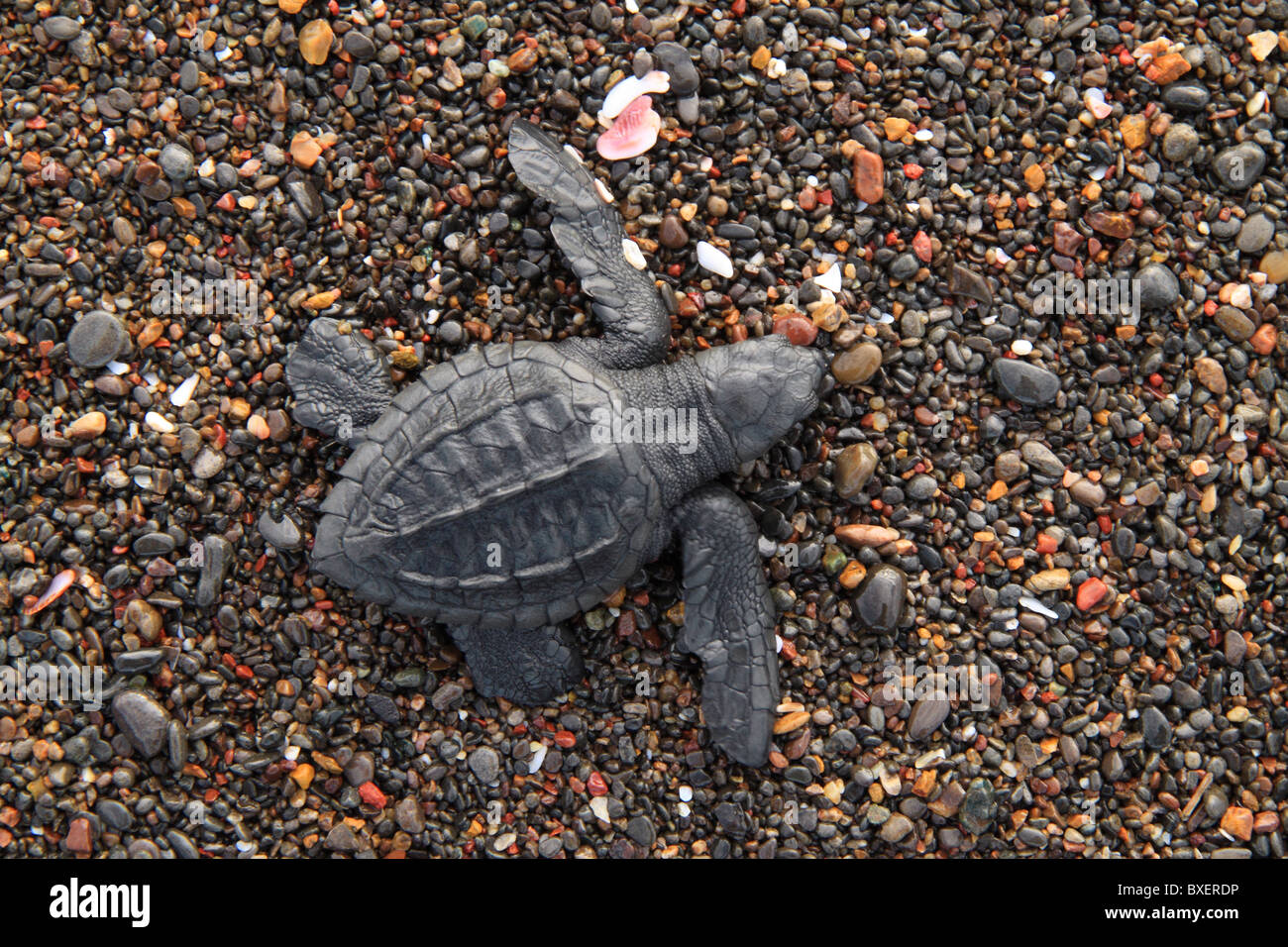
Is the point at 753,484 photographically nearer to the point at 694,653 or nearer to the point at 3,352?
the point at 694,653

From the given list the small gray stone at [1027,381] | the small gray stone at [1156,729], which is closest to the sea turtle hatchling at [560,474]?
the small gray stone at [1027,381]

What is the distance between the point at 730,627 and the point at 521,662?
0.74 m

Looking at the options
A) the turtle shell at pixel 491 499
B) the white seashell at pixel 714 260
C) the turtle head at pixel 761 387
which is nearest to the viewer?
the turtle shell at pixel 491 499

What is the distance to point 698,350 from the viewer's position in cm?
306

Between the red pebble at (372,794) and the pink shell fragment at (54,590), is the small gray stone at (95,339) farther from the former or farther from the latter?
the red pebble at (372,794)

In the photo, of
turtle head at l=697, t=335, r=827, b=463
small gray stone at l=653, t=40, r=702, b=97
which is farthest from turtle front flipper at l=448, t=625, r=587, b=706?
small gray stone at l=653, t=40, r=702, b=97

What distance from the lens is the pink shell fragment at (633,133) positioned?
9.73 feet

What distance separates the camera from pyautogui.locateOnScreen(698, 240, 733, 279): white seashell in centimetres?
299

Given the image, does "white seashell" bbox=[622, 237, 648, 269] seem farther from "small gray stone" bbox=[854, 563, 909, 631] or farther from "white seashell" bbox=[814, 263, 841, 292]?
"small gray stone" bbox=[854, 563, 909, 631]

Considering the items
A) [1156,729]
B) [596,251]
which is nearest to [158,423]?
[596,251]

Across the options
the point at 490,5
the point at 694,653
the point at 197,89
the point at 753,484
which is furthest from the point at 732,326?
the point at 197,89

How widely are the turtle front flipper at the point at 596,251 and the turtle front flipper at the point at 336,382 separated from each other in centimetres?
79

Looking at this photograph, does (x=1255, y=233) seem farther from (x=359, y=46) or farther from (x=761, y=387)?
(x=359, y=46)

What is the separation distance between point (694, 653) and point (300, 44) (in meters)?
2.58
